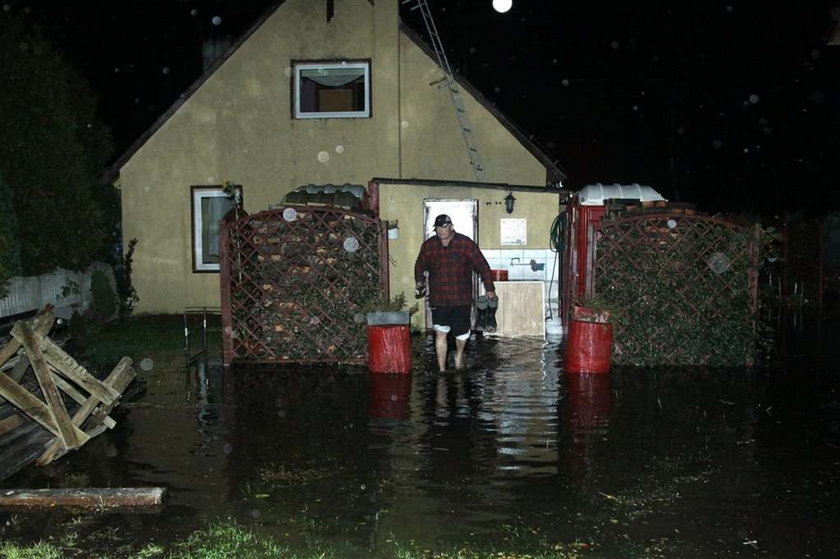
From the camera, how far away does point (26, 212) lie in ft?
39.0

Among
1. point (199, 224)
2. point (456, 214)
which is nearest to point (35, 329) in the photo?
point (456, 214)

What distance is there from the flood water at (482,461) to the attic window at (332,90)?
6919mm

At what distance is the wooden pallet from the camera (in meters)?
6.29

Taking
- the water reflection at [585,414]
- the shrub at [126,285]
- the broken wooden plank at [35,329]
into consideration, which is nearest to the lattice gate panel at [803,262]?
the water reflection at [585,414]

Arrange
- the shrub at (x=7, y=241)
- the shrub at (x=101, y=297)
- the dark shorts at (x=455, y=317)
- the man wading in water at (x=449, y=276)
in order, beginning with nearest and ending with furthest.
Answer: the shrub at (x=7, y=241) → the man wading in water at (x=449, y=276) → the dark shorts at (x=455, y=317) → the shrub at (x=101, y=297)

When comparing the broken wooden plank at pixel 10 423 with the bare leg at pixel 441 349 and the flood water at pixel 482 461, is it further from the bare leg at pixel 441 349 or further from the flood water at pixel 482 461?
the bare leg at pixel 441 349

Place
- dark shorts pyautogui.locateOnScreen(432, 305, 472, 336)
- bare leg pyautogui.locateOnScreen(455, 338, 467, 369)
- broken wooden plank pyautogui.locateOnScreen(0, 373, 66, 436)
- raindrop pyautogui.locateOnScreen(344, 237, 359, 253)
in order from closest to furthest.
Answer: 1. broken wooden plank pyautogui.locateOnScreen(0, 373, 66, 436)
2. dark shorts pyautogui.locateOnScreen(432, 305, 472, 336)
3. bare leg pyautogui.locateOnScreen(455, 338, 467, 369)
4. raindrop pyautogui.locateOnScreen(344, 237, 359, 253)

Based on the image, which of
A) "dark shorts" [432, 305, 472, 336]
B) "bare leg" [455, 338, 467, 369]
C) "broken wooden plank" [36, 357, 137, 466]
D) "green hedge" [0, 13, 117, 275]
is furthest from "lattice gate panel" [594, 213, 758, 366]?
"green hedge" [0, 13, 117, 275]

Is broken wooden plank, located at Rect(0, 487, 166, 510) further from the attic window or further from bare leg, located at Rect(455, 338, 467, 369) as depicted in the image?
the attic window

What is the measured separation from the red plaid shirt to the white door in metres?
3.54

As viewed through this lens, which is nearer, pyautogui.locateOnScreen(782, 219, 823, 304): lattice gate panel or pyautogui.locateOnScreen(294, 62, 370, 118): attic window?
pyautogui.locateOnScreen(294, 62, 370, 118): attic window

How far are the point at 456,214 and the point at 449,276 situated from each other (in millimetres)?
3958

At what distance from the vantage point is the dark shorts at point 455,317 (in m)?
9.99

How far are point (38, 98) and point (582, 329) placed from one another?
326 inches
